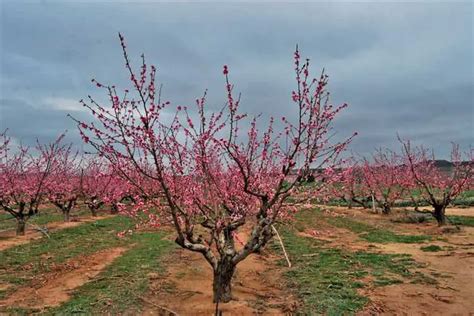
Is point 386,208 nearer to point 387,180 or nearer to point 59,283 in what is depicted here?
A: point 387,180

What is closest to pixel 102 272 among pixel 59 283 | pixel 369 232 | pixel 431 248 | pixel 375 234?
pixel 59 283

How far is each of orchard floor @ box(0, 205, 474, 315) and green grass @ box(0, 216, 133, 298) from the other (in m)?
0.04

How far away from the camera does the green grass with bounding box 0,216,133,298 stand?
37.9ft

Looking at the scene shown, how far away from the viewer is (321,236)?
741 inches

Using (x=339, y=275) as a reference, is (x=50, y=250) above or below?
below

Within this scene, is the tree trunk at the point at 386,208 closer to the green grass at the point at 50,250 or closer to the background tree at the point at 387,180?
the background tree at the point at 387,180

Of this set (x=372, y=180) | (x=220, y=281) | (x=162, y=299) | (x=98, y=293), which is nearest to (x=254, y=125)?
(x=220, y=281)

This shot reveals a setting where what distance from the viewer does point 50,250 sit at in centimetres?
1534

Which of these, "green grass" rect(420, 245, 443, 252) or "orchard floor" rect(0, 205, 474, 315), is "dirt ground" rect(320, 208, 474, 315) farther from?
"green grass" rect(420, 245, 443, 252)

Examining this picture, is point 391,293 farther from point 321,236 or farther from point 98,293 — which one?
point 321,236

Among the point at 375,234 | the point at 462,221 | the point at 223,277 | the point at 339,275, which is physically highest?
the point at 462,221

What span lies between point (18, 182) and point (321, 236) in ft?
55.9

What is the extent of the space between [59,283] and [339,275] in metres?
6.99

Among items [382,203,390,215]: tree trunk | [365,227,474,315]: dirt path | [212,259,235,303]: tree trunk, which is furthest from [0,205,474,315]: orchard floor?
[382,203,390,215]: tree trunk
